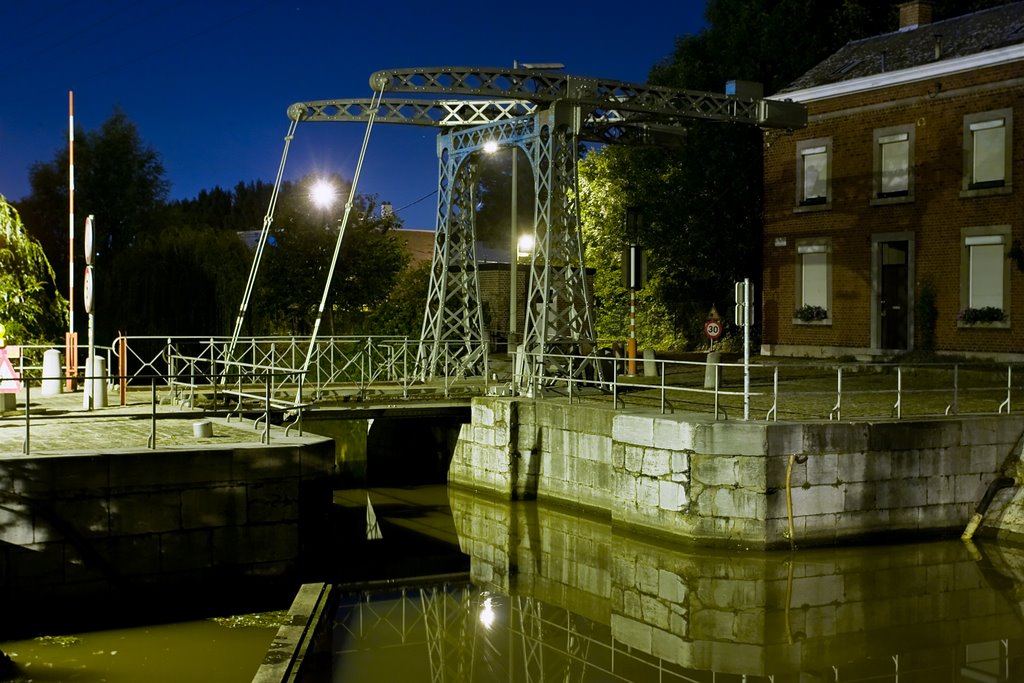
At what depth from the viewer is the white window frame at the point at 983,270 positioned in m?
23.3

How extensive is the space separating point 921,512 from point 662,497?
3382 millimetres

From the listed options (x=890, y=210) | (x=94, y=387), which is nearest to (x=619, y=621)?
(x=94, y=387)

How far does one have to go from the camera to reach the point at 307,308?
3672 centimetres

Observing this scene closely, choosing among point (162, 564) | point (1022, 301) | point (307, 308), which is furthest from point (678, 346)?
point (162, 564)

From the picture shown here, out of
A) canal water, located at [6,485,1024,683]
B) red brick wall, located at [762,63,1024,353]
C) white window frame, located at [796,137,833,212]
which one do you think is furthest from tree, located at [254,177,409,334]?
canal water, located at [6,485,1024,683]

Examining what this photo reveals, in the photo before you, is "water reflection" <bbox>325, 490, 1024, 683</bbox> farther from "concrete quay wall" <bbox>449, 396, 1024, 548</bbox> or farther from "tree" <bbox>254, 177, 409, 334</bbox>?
"tree" <bbox>254, 177, 409, 334</bbox>

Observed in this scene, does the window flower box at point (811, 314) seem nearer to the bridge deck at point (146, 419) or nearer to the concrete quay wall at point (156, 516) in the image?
the bridge deck at point (146, 419)

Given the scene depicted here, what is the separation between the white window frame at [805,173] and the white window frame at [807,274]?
80 cm

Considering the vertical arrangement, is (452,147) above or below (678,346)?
above

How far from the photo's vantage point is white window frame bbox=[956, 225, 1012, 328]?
2330 cm

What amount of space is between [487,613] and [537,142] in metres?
9.71

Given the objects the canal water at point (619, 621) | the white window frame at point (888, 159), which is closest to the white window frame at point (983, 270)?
the white window frame at point (888, 159)

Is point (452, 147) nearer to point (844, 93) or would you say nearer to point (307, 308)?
point (844, 93)

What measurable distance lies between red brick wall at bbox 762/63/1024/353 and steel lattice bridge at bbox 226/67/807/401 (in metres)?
3.77
